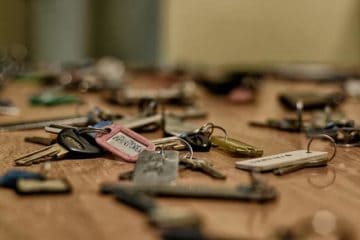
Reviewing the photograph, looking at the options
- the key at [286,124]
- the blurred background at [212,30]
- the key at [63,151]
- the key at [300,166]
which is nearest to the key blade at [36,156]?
the key at [63,151]

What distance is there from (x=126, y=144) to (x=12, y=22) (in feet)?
7.43

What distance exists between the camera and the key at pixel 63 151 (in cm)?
70

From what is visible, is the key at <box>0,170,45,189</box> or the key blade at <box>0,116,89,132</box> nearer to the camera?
the key at <box>0,170,45,189</box>

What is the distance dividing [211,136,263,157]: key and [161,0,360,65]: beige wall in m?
1.45

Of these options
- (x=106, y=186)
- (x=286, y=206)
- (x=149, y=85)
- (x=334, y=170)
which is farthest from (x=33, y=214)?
(x=149, y=85)

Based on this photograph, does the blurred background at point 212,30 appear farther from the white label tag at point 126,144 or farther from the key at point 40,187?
the key at point 40,187

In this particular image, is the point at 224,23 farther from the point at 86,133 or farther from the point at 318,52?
the point at 86,133

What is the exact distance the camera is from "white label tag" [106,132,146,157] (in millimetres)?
699

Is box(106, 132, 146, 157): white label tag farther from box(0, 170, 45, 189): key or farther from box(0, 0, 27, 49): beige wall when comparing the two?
box(0, 0, 27, 49): beige wall

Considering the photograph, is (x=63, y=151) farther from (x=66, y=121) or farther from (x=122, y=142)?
(x=66, y=121)

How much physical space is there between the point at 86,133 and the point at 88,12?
2.05m

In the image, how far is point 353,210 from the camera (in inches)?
21.9

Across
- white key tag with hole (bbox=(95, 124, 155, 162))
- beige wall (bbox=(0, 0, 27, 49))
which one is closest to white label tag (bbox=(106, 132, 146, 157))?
white key tag with hole (bbox=(95, 124, 155, 162))

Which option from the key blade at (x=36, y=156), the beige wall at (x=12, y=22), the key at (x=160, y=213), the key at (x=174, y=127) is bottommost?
the beige wall at (x=12, y=22)
